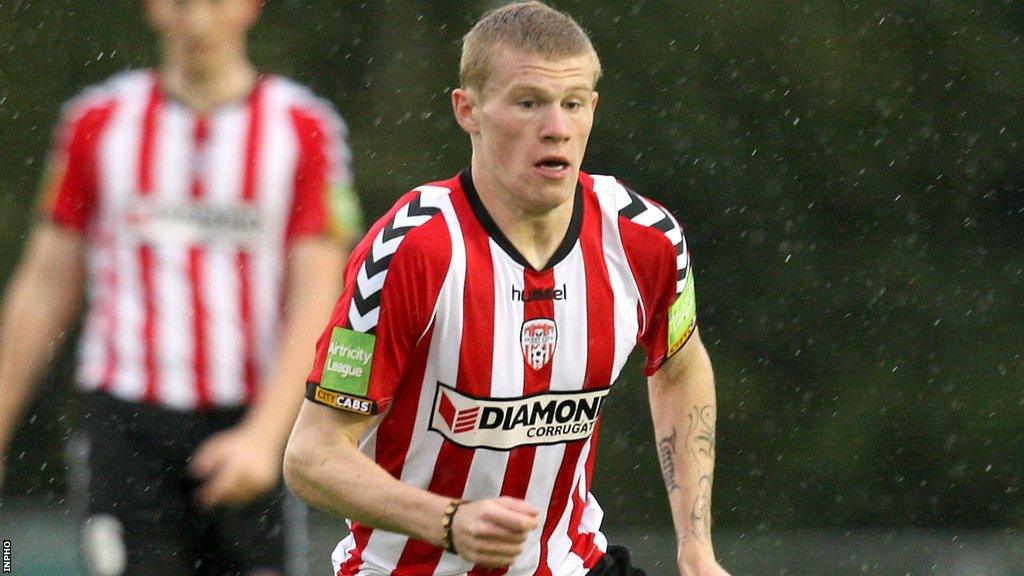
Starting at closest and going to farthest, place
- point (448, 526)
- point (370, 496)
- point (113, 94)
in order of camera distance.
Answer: point (448, 526) < point (370, 496) < point (113, 94)

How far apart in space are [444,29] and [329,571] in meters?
3.78

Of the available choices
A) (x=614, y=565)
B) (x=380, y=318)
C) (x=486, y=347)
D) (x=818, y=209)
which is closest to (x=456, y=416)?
(x=486, y=347)

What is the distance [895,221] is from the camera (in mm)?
11883

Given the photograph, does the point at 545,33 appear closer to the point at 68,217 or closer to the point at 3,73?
the point at 68,217

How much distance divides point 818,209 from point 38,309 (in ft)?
24.5

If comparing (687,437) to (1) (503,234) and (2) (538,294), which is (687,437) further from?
(1) (503,234)

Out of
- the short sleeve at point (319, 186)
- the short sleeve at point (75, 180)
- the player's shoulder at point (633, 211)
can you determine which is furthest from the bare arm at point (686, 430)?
the short sleeve at point (75, 180)

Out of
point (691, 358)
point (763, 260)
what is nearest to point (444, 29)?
Answer: point (763, 260)

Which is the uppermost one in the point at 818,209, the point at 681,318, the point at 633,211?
the point at 633,211

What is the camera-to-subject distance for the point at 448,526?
3430 mm

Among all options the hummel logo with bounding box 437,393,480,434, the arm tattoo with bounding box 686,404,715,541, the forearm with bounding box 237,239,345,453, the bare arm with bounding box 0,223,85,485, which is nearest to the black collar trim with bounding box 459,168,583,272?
the hummel logo with bounding box 437,393,480,434

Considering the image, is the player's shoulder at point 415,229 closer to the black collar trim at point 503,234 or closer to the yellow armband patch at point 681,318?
the black collar trim at point 503,234

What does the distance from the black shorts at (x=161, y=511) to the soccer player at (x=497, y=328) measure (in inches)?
41.7

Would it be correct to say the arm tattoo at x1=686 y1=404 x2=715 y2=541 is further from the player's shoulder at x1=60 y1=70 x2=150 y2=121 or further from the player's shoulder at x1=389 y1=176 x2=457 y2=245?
the player's shoulder at x1=60 y1=70 x2=150 y2=121
